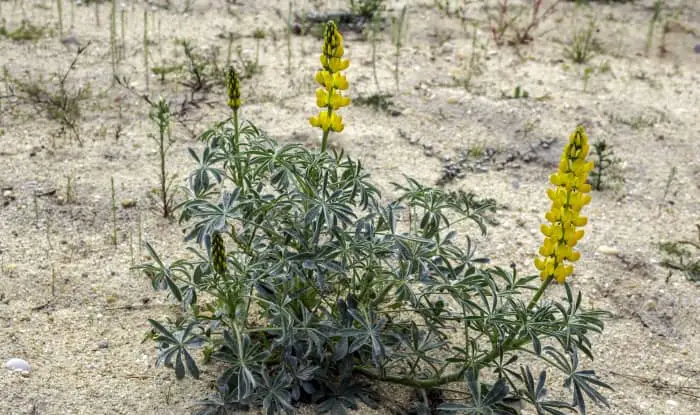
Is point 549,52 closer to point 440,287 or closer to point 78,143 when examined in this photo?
point 78,143

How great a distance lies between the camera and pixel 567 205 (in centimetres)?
237

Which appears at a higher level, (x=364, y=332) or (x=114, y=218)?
(x=364, y=332)

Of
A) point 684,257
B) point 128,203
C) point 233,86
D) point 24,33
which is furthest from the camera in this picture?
point 24,33

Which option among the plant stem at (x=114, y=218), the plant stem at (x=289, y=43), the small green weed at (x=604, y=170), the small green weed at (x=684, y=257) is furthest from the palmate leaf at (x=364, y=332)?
the plant stem at (x=289, y=43)

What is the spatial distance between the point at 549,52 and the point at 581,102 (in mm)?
868

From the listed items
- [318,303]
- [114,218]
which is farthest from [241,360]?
[114,218]

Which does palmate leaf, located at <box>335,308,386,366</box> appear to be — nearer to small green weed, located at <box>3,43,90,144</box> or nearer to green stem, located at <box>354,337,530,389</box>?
green stem, located at <box>354,337,530,389</box>

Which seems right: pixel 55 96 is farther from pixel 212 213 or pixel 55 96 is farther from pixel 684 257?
pixel 684 257

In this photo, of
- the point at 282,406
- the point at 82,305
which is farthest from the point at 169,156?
the point at 282,406

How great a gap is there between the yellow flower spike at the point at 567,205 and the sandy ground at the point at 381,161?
2.91 ft

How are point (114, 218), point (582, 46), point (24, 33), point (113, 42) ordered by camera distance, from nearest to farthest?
1. point (114, 218)
2. point (113, 42)
3. point (24, 33)
4. point (582, 46)

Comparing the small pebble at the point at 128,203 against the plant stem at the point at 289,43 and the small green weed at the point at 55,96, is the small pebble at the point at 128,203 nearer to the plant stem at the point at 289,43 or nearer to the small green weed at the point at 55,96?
the small green weed at the point at 55,96

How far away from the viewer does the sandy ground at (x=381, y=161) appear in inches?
119

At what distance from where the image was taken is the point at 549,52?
5965mm
